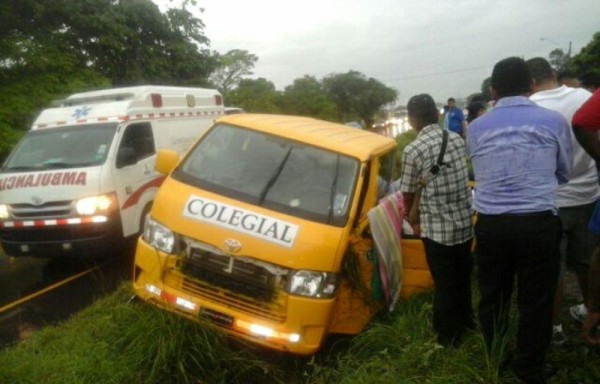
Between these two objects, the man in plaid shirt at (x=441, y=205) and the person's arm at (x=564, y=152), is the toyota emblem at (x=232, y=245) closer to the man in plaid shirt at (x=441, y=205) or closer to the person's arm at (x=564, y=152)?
the man in plaid shirt at (x=441, y=205)

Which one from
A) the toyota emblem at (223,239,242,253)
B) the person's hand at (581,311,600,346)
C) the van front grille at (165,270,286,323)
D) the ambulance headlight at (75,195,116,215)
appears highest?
the toyota emblem at (223,239,242,253)

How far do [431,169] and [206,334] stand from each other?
79.2 inches

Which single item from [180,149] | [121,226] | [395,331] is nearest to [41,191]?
[121,226]

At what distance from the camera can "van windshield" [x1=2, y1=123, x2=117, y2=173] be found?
649 centimetres

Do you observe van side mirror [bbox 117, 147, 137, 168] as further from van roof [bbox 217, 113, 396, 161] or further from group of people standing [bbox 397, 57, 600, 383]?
group of people standing [bbox 397, 57, 600, 383]

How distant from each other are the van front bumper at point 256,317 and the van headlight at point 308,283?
1.9 inches

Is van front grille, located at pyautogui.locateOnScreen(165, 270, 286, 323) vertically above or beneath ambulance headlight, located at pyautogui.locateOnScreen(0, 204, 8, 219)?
beneath

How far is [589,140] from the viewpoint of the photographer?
2.96 m

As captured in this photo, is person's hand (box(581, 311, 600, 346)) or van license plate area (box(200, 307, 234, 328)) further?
van license plate area (box(200, 307, 234, 328))

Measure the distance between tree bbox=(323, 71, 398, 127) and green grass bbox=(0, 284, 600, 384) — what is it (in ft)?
171

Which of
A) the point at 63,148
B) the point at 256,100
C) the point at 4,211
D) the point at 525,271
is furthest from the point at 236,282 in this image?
the point at 256,100

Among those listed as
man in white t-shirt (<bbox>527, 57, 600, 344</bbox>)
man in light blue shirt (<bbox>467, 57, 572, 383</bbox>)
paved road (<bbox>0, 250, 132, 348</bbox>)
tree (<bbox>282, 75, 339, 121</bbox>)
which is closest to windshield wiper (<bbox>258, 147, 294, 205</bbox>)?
man in light blue shirt (<bbox>467, 57, 572, 383</bbox>)

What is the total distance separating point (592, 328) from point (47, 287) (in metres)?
5.49

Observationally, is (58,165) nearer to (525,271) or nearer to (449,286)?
(449,286)
